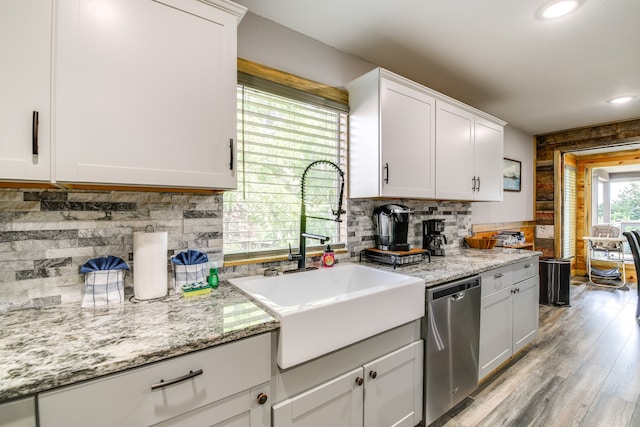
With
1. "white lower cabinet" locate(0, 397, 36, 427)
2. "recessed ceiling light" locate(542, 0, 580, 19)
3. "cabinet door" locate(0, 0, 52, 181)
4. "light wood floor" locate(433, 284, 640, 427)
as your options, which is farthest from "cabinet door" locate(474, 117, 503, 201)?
"white lower cabinet" locate(0, 397, 36, 427)

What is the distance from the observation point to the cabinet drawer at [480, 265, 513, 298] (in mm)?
2123

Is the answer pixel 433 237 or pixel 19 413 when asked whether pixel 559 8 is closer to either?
pixel 433 237

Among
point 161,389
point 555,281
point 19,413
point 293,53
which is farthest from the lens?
point 555,281

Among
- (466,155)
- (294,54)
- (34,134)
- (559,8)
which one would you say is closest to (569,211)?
(466,155)

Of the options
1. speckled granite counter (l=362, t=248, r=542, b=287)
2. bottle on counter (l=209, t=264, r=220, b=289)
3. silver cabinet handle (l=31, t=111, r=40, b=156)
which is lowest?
speckled granite counter (l=362, t=248, r=542, b=287)

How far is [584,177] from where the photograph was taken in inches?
224

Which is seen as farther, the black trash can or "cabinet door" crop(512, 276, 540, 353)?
the black trash can

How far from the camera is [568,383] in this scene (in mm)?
2254

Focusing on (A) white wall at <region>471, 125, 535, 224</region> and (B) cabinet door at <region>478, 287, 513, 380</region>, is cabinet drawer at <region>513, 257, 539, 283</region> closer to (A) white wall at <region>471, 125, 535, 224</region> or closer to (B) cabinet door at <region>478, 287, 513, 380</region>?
(B) cabinet door at <region>478, 287, 513, 380</region>

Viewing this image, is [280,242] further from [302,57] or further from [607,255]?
[607,255]

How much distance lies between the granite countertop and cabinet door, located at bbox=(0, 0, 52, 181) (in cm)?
51

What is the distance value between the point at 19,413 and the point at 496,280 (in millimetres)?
2564

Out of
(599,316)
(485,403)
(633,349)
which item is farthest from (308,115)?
(599,316)

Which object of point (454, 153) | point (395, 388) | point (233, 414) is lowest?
point (395, 388)
